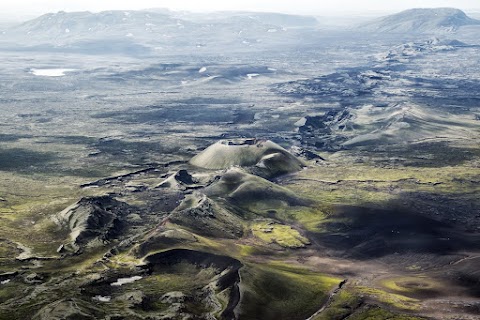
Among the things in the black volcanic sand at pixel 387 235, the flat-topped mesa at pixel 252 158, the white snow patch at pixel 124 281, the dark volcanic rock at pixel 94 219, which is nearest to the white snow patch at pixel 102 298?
the white snow patch at pixel 124 281

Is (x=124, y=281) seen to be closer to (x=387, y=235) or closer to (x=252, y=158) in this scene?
(x=387, y=235)

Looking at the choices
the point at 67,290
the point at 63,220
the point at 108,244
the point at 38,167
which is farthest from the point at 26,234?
the point at 38,167

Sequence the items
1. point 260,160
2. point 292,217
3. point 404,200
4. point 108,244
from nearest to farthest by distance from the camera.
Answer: point 108,244 → point 292,217 → point 404,200 → point 260,160

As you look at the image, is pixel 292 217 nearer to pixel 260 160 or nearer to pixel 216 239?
pixel 216 239

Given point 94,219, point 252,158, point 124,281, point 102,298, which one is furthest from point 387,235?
point 252,158

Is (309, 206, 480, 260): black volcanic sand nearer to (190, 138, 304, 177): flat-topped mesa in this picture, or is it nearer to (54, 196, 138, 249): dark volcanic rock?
(54, 196, 138, 249): dark volcanic rock

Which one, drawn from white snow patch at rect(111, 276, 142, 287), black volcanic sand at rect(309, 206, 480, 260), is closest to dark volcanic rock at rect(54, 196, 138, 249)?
white snow patch at rect(111, 276, 142, 287)

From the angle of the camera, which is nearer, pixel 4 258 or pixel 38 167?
pixel 4 258

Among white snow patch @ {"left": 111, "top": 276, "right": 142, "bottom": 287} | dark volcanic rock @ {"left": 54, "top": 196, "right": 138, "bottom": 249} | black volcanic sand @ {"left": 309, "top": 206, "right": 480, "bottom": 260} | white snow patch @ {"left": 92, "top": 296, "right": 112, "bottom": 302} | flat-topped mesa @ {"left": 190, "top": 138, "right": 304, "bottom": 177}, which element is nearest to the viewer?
white snow patch @ {"left": 92, "top": 296, "right": 112, "bottom": 302}
